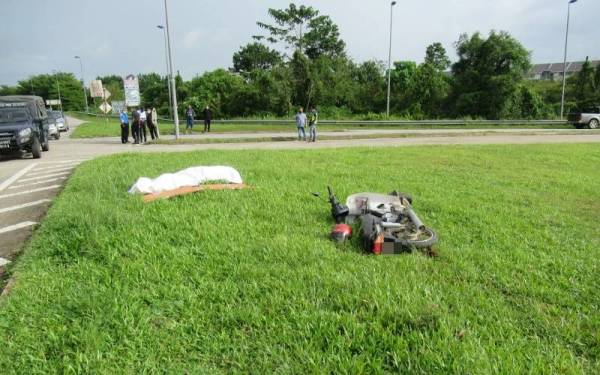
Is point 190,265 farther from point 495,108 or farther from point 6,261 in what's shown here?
point 495,108

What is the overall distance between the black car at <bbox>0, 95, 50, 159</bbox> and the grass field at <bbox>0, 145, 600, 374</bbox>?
30.6 feet

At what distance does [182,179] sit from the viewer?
21.4ft

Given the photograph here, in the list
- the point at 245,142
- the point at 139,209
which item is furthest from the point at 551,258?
the point at 245,142

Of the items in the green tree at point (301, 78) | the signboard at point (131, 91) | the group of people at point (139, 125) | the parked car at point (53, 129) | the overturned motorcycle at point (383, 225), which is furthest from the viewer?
the green tree at point (301, 78)

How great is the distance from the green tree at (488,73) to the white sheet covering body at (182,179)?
3750cm

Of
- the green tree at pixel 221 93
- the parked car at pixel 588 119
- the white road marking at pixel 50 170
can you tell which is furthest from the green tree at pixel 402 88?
the white road marking at pixel 50 170

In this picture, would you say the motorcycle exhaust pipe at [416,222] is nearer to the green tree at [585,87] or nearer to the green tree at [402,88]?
the green tree at [402,88]

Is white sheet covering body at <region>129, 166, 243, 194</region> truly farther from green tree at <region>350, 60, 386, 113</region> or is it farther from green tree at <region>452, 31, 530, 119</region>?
green tree at <region>350, 60, 386, 113</region>

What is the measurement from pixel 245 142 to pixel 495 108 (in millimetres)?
28814

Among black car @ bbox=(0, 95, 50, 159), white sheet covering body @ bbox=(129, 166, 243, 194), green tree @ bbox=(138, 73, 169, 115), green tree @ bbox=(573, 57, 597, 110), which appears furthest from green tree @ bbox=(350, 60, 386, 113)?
white sheet covering body @ bbox=(129, 166, 243, 194)

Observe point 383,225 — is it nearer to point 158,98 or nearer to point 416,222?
point 416,222

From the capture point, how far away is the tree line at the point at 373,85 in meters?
38.5

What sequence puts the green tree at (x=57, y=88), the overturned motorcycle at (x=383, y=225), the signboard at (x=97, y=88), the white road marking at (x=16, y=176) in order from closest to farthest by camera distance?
the overturned motorcycle at (x=383, y=225)
the white road marking at (x=16, y=176)
the signboard at (x=97, y=88)
the green tree at (x=57, y=88)

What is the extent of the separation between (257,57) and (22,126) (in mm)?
40747
